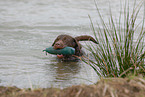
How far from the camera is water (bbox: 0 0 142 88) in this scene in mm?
6062

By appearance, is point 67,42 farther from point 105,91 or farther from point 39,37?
point 105,91

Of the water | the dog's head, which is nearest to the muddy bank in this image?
the water

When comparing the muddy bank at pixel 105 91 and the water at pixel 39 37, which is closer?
the muddy bank at pixel 105 91

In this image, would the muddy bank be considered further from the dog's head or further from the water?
the dog's head

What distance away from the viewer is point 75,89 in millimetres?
3908

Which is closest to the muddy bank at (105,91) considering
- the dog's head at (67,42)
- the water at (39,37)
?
the water at (39,37)

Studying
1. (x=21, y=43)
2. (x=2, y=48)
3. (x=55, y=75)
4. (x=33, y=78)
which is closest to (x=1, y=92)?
(x=33, y=78)

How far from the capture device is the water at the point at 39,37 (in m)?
6.06

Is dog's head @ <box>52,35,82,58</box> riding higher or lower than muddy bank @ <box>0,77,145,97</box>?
higher

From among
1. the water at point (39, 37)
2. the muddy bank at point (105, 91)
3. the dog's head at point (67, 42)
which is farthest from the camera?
the dog's head at point (67, 42)

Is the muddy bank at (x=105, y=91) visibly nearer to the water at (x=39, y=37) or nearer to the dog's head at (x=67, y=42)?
the water at (x=39, y=37)

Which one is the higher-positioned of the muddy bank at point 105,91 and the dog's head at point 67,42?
the dog's head at point 67,42

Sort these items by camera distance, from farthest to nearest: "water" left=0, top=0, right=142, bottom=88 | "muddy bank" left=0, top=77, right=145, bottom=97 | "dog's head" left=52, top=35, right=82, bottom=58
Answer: "dog's head" left=52, top=35, right=82, bottom=58, "water" left=0, top=0, right=142, bottom=88, "muddy bank" left=0, top=77, right=145, bottom=97

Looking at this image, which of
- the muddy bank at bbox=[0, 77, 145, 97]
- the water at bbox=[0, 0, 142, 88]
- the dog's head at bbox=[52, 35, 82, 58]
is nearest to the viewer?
the muddy bank at bbox=[0, 77, 145, 97]
